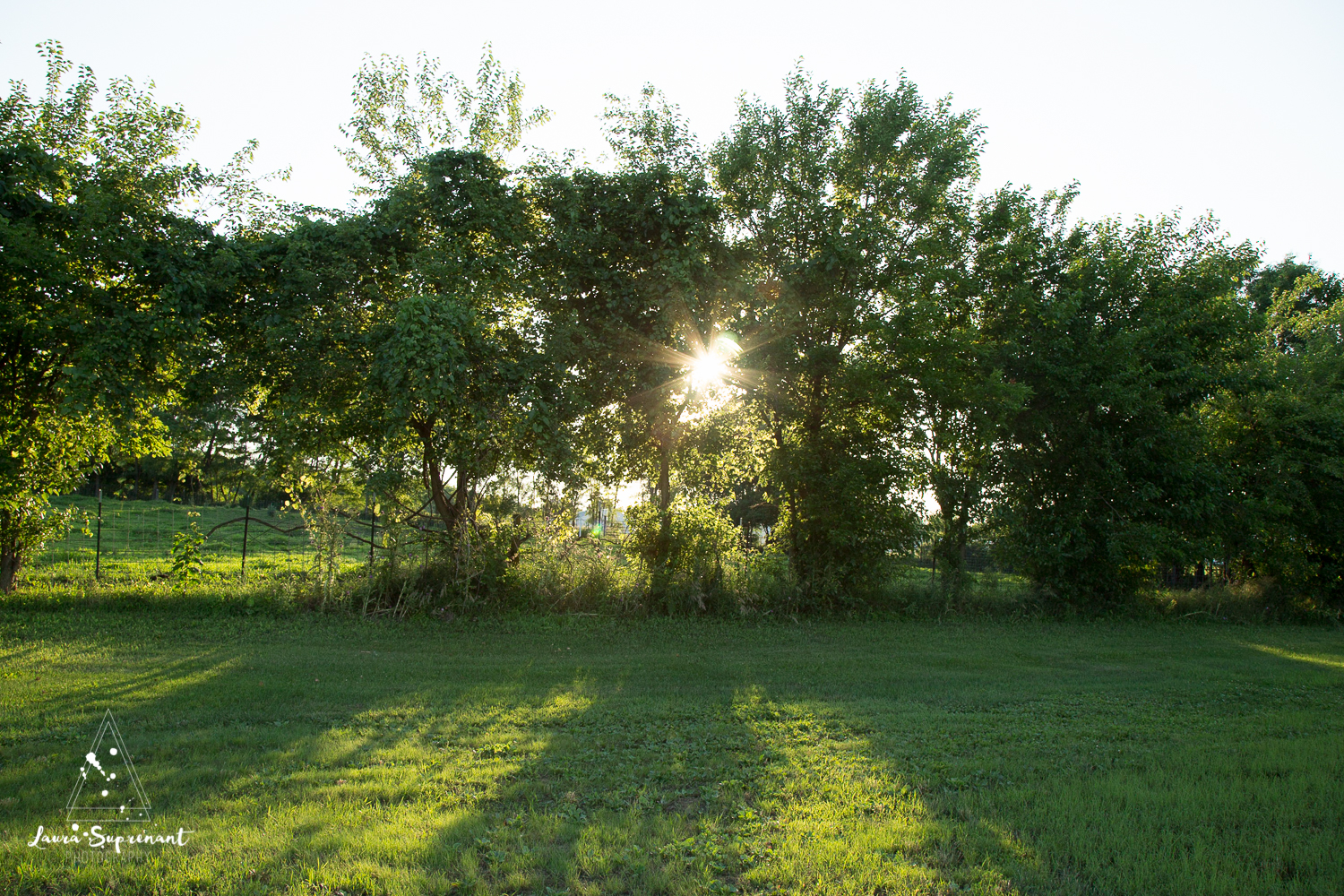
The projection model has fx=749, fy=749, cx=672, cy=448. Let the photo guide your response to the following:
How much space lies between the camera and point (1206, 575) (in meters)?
21.1

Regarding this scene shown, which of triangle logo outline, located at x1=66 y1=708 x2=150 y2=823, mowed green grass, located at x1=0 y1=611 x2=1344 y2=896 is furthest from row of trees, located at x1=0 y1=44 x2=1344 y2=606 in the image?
triangle logo outline, located at x1=66 y1=708 x2=150 y2=823

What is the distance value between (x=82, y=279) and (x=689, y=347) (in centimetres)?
995

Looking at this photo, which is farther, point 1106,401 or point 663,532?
point 1106,401

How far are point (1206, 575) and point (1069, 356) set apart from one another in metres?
9.33

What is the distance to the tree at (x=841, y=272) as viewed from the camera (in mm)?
15625

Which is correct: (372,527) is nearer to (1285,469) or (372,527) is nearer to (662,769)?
(662,769)

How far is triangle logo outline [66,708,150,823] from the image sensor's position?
15.5 feet

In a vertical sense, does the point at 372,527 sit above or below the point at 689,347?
below

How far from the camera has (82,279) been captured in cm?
1173

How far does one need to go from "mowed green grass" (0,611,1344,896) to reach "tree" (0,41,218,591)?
3.29 meters

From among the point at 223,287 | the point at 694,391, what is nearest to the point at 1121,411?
the point at 694,391

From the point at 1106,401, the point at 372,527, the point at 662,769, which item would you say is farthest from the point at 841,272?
the point at 662,769

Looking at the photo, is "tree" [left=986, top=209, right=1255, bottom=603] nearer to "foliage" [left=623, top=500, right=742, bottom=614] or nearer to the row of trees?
the row of trees

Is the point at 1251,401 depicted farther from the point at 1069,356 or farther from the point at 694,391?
the point at 694,391
